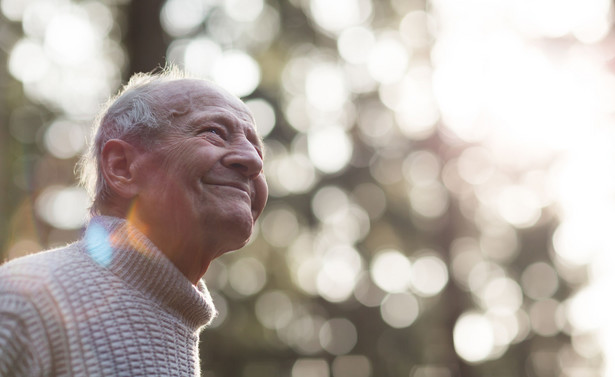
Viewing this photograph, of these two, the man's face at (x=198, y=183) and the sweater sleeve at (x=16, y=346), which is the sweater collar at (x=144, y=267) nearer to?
the man's face at (x=198, y=183)

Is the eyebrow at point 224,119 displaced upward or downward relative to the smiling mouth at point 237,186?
upward

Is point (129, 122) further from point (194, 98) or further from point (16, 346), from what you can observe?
point (16, 346)

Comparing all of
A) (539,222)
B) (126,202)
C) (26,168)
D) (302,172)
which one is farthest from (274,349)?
(126,202)

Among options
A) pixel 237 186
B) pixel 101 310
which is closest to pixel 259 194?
pixel 237 186

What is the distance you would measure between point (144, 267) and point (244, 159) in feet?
1.41

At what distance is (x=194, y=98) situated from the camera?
222cm

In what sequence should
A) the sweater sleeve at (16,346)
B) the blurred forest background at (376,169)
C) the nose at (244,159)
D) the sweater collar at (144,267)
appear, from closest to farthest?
1. the sweater sleeve at (16,346)
2. the sweater collar at (144,267)
3. the nose at (244,159)
4. the blurred forest background at (376,169)

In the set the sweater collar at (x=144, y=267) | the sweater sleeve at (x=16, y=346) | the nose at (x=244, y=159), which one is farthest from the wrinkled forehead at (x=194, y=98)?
the sweater sleeve at (x=16, y=346)

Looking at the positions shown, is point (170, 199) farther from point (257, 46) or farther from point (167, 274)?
point (257, 46)

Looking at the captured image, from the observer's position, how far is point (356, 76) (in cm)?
1431

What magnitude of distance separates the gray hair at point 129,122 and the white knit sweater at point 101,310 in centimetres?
20

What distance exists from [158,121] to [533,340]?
16417mm

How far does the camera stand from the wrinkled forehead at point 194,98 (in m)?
2.20

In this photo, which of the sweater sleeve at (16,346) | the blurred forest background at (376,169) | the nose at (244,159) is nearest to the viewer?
the sweater sleeve at (16,346)
